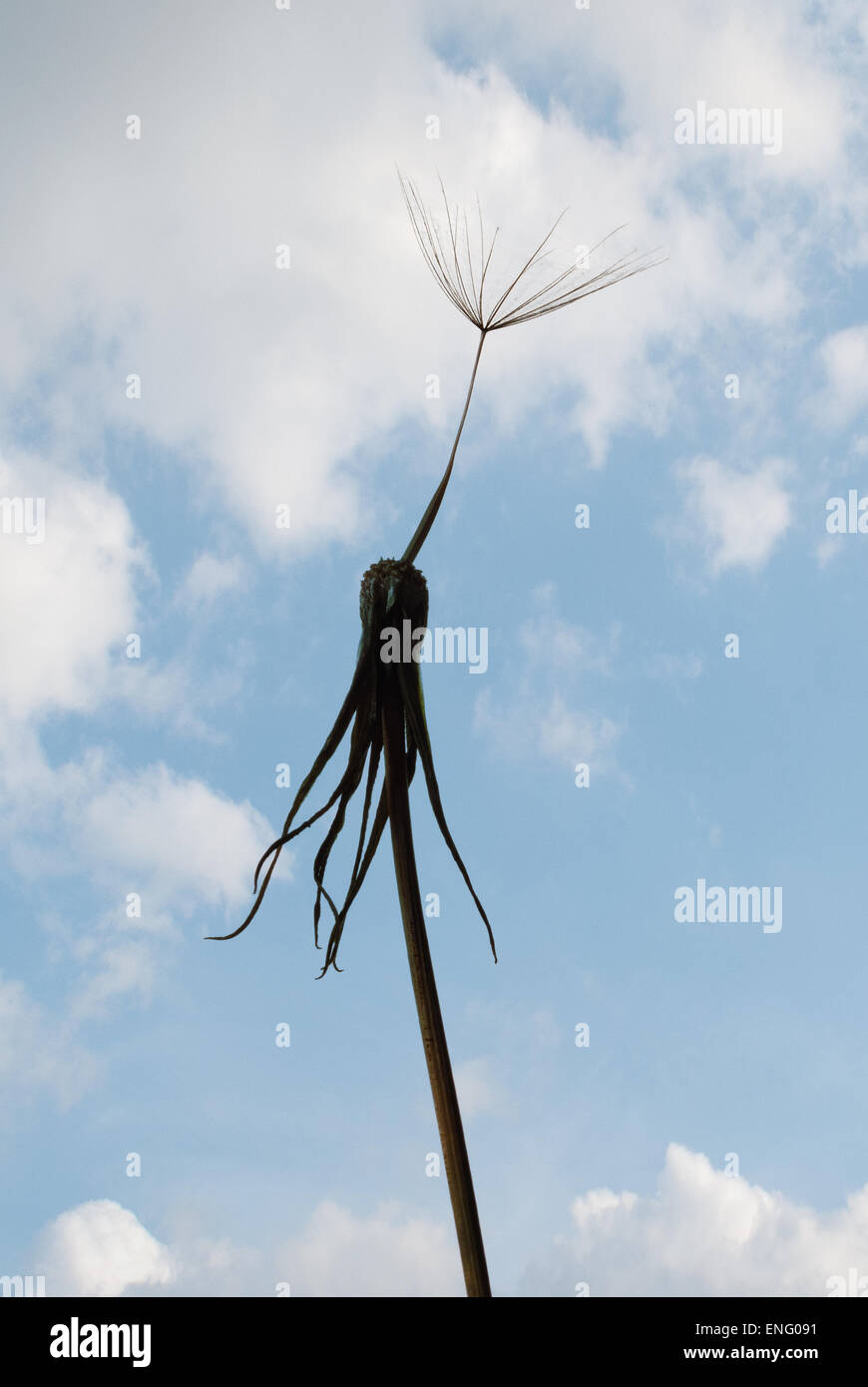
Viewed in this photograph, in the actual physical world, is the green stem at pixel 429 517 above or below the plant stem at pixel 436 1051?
above

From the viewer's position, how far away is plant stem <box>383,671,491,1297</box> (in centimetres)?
206

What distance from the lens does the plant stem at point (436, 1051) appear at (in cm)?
206

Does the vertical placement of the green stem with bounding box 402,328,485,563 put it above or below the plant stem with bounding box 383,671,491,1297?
above

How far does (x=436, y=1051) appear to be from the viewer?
210 cm

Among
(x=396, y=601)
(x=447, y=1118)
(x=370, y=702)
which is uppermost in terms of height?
(x=396, y=601)

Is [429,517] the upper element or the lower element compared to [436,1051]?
upper
